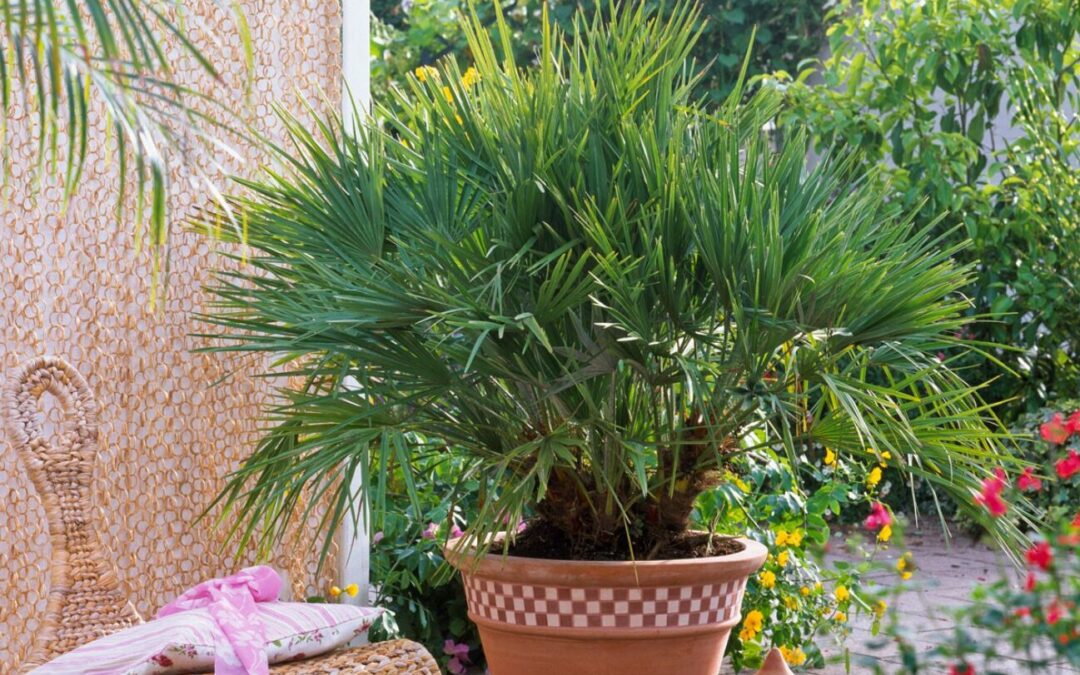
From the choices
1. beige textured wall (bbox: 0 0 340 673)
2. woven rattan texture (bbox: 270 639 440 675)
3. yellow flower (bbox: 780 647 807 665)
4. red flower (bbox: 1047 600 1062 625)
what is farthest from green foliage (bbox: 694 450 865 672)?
red flower (bbox: 1047 600 1062 625)

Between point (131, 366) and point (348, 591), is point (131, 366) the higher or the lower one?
the higher one

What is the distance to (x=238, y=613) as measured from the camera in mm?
2441

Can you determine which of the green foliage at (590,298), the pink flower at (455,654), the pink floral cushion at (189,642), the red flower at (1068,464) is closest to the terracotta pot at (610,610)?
the green foliage at (590,298)

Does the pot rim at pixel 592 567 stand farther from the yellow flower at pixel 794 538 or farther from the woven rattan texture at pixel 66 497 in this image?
the yellow flower at pixel 794 538

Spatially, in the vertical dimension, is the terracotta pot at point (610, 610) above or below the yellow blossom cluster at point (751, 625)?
above

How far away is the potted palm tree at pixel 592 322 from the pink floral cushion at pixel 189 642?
0.63ft

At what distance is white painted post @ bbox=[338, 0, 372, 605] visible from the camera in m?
3.29

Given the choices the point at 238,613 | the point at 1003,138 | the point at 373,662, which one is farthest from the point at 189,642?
the point at 1003,138

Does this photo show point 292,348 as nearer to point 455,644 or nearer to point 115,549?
point 115,549

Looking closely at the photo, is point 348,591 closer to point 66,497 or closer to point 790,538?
point 66,497

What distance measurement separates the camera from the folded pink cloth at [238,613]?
7.58 ft

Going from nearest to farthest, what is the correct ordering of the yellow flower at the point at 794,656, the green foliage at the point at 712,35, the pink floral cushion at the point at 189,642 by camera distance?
the pink floral cushion at the point at 189,642 → the yellow flower at the point at 794,656 → the green foliage at the point at 712,35

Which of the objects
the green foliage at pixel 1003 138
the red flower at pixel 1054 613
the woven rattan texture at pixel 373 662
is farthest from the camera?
the green foliage at pixel 1003 138

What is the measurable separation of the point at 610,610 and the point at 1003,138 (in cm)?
367
